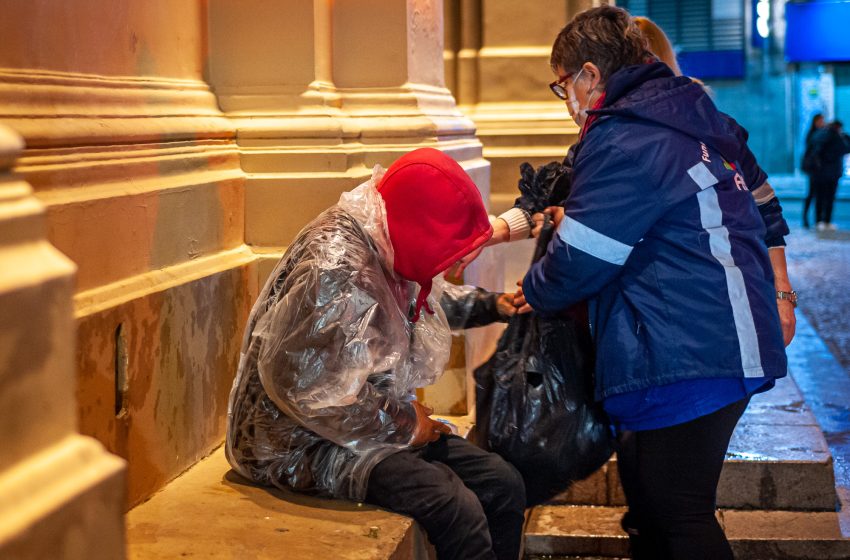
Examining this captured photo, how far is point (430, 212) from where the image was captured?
→ 2770 millimetres

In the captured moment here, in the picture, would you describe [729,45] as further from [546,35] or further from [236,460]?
[236,460]

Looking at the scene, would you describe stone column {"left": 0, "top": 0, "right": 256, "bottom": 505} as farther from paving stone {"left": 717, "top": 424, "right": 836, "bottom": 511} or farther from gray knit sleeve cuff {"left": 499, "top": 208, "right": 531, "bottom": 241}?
paving stone {"left": 717, "top": 424, "right": 836, "bottom": 511}

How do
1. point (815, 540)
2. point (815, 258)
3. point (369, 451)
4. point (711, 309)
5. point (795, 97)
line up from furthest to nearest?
point (795, 97), point (815, 258), point (815, 540), point (369, 451), point (711, 309)

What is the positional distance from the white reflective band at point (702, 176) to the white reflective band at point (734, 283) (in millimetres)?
23

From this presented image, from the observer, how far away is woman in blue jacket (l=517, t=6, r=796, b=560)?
2518 mm

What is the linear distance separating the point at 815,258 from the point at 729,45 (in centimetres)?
1487

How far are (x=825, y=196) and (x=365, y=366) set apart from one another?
14.8 m

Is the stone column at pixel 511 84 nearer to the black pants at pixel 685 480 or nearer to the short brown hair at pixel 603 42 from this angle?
the short brown hair at pixel 603 42

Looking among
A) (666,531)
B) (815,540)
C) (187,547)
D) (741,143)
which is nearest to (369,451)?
(187,547)

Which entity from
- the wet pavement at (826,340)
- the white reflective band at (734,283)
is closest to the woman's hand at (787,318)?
the white reflective band at (734,283)

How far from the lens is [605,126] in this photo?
2.59 meters

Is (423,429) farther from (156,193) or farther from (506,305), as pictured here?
(156,193)

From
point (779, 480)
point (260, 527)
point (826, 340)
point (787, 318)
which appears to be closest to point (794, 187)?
point (826, 340)

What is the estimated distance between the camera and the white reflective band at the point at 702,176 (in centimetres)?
253
